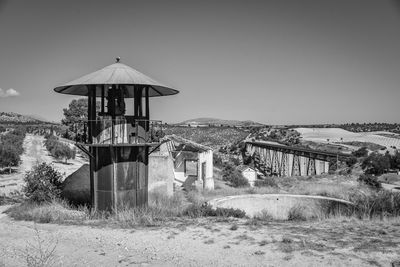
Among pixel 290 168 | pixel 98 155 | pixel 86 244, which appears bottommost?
pixel 290 168

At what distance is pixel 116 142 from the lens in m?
10.1

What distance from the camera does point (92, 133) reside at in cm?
1023

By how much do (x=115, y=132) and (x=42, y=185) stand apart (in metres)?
3.35

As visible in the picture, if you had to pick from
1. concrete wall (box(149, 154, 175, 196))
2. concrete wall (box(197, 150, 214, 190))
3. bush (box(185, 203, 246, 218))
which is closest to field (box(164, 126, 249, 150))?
concrete wall (box(197, 150, 214, 190))

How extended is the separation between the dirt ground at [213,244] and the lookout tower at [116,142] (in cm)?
153

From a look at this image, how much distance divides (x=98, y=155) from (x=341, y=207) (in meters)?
9.19

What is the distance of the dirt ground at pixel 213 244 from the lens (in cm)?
648

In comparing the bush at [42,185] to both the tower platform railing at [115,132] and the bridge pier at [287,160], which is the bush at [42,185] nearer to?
the tower platform railing at [115,132]

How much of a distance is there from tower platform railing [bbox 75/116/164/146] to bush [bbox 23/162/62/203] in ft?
6.96

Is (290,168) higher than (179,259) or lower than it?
lower

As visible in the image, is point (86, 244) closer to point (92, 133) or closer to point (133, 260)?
point (133, 260)

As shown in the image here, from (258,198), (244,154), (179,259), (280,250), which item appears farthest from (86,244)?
(244,154)

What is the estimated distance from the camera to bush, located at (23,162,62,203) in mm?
11133

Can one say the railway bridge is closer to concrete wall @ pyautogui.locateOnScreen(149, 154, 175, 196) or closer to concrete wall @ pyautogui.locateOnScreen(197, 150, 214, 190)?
concrete wall @ pyautogui.locateOnScreen(197, 150, 214, 190)
